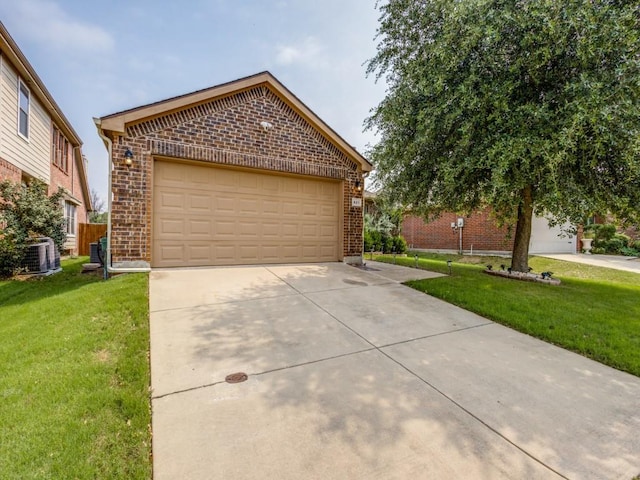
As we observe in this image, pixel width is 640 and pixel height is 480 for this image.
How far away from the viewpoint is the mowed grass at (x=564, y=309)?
3572 mm

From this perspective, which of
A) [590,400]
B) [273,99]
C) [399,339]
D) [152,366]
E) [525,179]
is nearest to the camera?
[590,400]

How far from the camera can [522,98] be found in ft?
19.2

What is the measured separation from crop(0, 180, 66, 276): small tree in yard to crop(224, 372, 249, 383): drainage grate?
7.51m

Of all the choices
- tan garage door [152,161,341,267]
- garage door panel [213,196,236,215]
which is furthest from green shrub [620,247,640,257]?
garage door panel [213,196,236,215]

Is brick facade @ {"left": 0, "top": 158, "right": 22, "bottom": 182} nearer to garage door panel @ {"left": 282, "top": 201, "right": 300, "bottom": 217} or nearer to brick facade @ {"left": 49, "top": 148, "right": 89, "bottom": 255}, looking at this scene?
brick facade @ {"left": 49, "top": 148, "right": 89, "bottom": 255}

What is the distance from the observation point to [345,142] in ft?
27.5

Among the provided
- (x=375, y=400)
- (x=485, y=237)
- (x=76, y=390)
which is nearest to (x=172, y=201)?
(x=76, y=390)

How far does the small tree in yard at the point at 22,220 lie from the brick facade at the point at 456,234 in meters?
13.2

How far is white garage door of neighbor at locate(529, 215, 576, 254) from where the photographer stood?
15.4 metres

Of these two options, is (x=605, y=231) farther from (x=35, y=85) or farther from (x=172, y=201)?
(x=35, y=85)

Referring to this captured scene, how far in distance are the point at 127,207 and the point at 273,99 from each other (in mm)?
4293

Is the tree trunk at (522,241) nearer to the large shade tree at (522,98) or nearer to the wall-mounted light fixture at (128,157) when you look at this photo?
the large shade tree at (522,98)

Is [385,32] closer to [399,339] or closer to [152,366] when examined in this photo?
[399,339]

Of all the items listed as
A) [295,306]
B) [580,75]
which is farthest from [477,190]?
→ [295,306]
